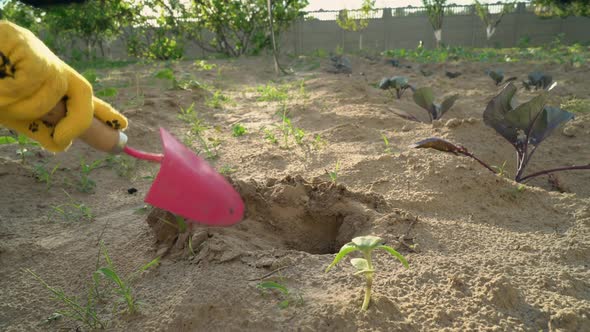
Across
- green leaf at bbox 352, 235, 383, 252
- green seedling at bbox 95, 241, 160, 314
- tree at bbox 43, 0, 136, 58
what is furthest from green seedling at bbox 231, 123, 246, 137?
tree at bbox 43, 0, 136, 58

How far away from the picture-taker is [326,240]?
1.64 meters

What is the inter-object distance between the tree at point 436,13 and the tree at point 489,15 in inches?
58.1

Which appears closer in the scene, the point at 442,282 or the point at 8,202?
the point at 442,282

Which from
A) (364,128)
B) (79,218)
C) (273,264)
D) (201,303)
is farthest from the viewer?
(364,128)

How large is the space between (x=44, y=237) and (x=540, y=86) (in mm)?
4663

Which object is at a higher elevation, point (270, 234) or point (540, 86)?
point (540, 86)

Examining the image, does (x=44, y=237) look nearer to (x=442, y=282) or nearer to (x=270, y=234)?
(x=270, y=234)

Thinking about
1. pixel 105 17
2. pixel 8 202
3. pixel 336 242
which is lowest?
pixel 336 242

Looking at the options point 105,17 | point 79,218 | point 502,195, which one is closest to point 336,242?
point 502,195

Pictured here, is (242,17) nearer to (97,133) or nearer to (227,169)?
(227,169)

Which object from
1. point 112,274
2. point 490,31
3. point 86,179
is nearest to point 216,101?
point 86,179

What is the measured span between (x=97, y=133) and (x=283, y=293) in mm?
668

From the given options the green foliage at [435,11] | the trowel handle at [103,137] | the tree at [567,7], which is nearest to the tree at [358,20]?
the green foliage at [435,11]

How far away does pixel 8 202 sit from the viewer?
185 cm
